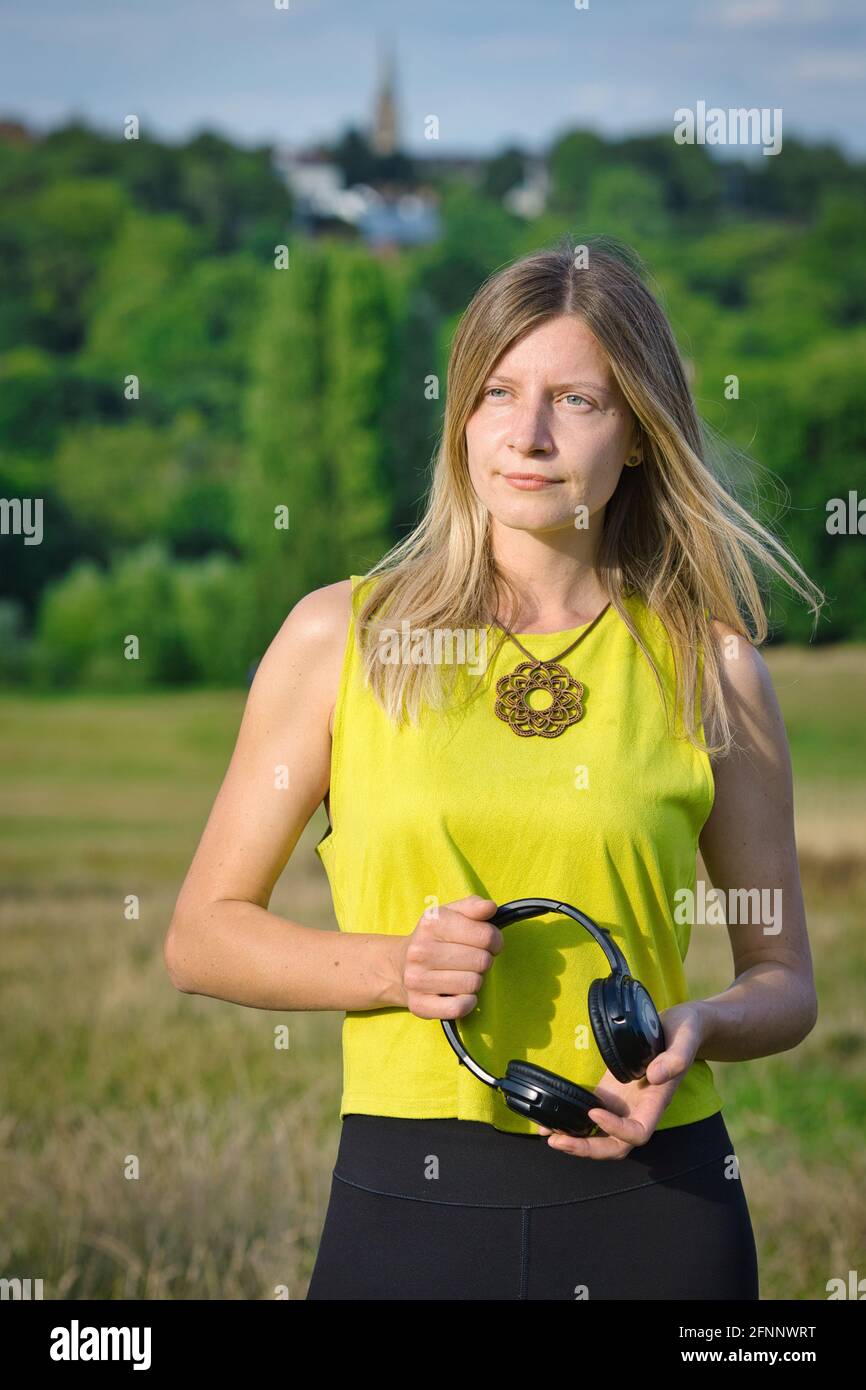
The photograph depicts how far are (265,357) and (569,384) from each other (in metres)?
24.5

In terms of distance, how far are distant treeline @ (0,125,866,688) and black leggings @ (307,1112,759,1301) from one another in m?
20.7

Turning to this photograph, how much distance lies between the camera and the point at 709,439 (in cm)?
253

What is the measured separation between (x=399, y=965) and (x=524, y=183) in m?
31.9

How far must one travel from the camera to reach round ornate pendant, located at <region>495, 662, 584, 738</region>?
7.07 ft

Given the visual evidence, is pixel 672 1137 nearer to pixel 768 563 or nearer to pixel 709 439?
pixel 768 563

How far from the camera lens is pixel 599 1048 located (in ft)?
6.32

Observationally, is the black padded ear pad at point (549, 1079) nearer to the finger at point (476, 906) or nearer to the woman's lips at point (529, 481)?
the finger at point (476, 906)

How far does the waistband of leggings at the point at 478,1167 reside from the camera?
2.04 m

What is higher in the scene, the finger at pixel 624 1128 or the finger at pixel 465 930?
the finger at pixel 465 930

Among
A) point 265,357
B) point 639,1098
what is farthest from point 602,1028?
point 265,357

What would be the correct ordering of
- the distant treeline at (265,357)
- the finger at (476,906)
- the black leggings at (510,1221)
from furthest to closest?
1. the distant treeline at (265,357)
2. the black leggings at (510,1221)
3. the finger at (476,906)

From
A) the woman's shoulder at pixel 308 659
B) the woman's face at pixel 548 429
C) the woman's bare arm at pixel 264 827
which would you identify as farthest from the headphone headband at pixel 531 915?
the woman's face at pixel 548 429

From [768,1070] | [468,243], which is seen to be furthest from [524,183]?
[768,1070]

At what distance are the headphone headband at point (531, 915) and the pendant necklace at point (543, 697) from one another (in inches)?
10.8
